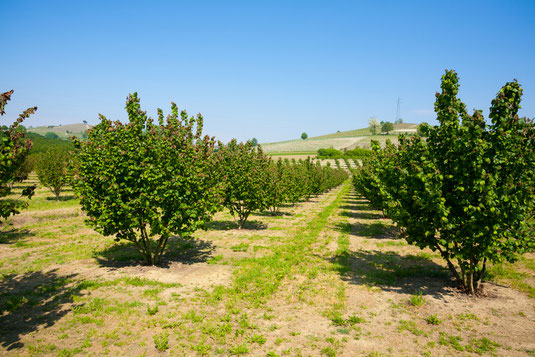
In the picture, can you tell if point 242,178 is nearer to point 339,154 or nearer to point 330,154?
point 330,154

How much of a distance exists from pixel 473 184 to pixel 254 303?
312 inches

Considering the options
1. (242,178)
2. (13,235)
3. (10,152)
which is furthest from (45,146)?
(10,152)

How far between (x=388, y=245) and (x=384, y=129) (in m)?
173

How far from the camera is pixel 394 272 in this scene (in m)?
12.3

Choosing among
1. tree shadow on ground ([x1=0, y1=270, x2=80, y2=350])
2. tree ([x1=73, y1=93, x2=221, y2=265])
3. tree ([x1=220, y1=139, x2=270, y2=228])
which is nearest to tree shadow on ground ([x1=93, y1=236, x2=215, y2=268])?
tree ([x1=73, y1=93, x2=221, y2=265])

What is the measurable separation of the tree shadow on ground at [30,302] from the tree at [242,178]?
32.2ft

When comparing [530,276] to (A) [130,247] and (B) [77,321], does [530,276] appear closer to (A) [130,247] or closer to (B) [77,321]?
(B) [77,321]

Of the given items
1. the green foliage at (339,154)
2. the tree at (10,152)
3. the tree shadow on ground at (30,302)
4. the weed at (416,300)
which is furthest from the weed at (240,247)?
the green foliage at (339,154)

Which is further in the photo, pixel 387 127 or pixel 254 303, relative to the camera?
pixel 387 127

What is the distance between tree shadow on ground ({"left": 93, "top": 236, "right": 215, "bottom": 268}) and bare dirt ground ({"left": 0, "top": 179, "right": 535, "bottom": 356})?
0.06 m

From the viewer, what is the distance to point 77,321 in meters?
7.91

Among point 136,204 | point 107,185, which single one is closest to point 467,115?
point 136,204

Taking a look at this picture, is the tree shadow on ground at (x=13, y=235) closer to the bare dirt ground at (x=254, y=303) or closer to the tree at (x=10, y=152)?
the bare dirt ground at (x=254, y=303)

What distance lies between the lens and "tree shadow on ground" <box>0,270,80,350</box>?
7.46 metres
